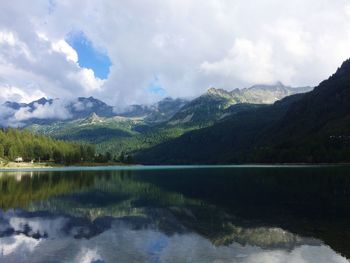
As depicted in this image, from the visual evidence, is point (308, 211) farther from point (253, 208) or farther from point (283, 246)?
point (283, 246)

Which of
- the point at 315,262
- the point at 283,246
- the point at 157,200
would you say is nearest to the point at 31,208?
the point at 157,200

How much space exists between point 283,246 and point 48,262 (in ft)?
56.3

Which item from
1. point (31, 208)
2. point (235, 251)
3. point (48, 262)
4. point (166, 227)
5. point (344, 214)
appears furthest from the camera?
point (31, 208)

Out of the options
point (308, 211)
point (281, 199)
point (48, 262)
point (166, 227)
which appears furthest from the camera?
point (281, 199)

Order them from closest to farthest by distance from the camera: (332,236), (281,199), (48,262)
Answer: (48,262)
(332,236)
(281,199)

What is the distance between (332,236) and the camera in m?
34.3

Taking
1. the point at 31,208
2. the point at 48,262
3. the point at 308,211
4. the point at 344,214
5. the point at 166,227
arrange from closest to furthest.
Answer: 1. the point at 48,262
2. the point at 166,227
3. the point at 344,214
4. the point at 308,211
5. the point at 31,208

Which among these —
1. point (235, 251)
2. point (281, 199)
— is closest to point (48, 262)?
point (235, 251)

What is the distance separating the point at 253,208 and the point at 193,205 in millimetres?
8396

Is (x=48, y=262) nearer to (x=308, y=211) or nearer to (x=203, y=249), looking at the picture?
(x=203, y=249)

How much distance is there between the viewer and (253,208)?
169 feet

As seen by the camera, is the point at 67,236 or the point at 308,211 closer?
the point at 67,236

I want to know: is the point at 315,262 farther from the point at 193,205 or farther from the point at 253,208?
the point at 193,205

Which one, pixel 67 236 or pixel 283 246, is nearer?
pixel 283 246
